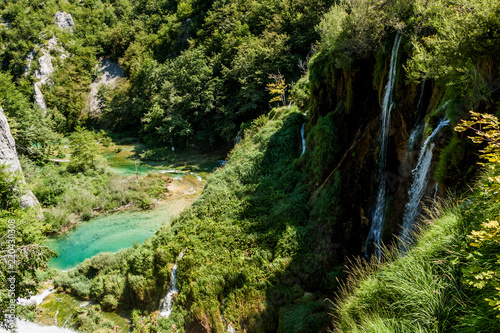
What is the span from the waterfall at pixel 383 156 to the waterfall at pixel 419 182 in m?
1.65

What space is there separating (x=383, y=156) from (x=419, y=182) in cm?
246

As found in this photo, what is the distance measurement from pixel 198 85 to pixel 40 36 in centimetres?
4010

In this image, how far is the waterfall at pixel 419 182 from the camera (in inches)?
256

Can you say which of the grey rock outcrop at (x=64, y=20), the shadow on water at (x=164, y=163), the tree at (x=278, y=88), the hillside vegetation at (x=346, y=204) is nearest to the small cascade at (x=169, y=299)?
the hillside vegetation at (x=346, y=204)

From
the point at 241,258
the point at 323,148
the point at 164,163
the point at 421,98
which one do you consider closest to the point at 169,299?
the point at 241,258

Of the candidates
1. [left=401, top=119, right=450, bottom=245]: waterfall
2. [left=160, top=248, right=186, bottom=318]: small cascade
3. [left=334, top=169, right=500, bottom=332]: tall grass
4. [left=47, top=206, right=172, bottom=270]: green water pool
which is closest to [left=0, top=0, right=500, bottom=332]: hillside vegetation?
[left=334, top=169, right=500, bottom=332]: tall grass

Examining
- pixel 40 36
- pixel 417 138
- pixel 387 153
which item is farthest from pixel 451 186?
pixel 40 36

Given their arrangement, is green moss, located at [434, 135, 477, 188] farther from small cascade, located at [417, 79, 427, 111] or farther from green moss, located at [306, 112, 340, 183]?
green moss, located at [306, 112, 340, 183]

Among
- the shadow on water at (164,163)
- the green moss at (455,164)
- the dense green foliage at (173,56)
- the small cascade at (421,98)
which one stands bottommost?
the shadow on water at (164,163)

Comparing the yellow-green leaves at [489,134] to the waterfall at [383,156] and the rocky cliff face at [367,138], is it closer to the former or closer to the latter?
the rocky cliff face at [367,138]

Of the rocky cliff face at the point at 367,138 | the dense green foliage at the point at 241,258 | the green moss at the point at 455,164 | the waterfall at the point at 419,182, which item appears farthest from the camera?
the dense green foliage at the point at 241,258

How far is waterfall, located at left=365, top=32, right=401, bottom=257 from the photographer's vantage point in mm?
8914

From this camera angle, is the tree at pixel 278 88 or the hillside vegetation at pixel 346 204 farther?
the tree at pixel 278 88

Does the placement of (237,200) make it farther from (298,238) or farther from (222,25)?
(222,25)
